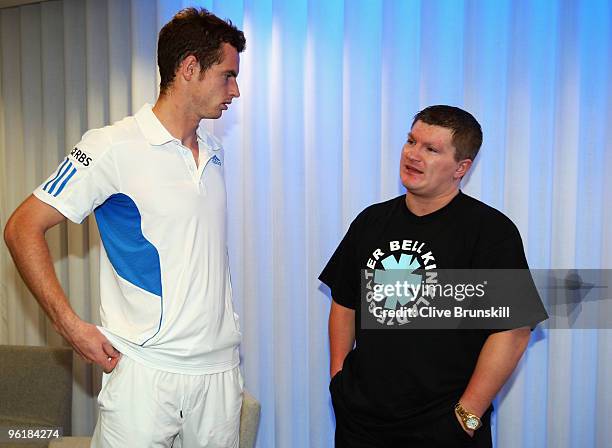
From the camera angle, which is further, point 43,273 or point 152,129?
point 152,129

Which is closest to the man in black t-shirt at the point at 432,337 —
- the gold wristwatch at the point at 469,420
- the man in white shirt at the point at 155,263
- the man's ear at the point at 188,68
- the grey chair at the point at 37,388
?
the gold wristwatch at the point at 469,420

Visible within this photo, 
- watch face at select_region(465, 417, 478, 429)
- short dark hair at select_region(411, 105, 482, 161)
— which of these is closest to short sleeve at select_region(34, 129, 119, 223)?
short dark hair at select_region(411, 105, 482, 161)

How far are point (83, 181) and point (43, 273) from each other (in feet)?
0.86

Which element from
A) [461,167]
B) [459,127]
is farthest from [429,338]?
[459,127]

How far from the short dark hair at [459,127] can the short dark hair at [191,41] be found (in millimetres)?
665

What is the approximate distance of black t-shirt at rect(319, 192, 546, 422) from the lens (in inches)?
76.3

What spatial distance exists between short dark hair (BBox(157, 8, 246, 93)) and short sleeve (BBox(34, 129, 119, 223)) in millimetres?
274

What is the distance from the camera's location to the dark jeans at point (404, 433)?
1.91 m

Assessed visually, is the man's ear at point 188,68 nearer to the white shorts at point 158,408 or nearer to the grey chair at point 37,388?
the white shorts at point 158,408

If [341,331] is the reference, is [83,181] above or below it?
above

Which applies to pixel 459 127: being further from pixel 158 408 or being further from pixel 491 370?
pixel 158 408

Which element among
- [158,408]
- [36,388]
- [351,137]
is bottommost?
[36,388]

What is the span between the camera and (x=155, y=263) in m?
1.79

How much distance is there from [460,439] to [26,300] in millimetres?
2458
